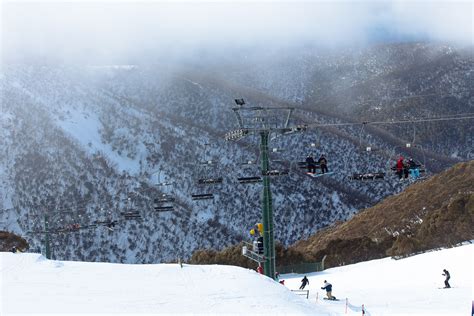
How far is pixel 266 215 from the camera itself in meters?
28.3

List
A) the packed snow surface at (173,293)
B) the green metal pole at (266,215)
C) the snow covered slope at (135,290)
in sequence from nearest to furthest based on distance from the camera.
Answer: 1. the snow covered slope at (135,290)
2. the packed snow surface at (173,293)
3. the green metal pole at (266,215)

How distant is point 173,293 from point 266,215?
985 centimetres

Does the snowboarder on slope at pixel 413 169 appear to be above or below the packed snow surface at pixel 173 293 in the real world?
above

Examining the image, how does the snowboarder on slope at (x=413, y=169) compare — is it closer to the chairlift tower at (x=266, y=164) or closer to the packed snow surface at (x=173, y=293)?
the chairlift tower at (x=266, y=164)

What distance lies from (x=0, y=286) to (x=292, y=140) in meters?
70.5

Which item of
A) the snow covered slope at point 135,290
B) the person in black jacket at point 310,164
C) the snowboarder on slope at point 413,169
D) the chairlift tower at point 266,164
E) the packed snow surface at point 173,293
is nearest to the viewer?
the snow covered slope at point 135,290

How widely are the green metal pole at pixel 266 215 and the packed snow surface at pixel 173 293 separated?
9.89ft

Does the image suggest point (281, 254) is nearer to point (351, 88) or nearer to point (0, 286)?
point (0, 286)

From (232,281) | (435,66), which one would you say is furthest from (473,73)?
(232,281)

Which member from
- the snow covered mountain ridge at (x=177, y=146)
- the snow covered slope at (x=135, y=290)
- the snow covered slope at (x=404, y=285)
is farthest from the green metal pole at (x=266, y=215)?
the snow covered mountain ridge at (x=177, y=146)

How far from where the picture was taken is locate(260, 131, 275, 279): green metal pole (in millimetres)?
27969

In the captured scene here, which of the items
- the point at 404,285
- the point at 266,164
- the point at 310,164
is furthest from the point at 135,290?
the point at 404,285

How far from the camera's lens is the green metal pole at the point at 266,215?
2797cm

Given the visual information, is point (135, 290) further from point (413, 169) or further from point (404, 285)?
point (404, 285)
